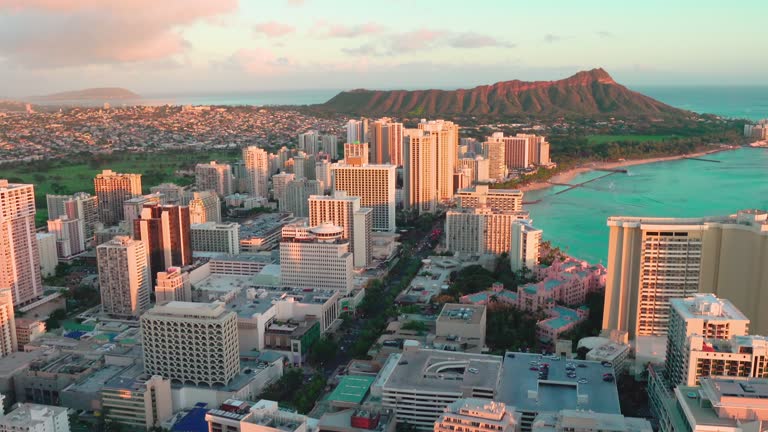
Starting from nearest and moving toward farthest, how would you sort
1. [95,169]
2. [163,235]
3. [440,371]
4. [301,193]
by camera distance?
1. [440,371]
2. [163,235]
3. [301,193]
4. [95,169]

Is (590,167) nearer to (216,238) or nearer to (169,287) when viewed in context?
(216,238)

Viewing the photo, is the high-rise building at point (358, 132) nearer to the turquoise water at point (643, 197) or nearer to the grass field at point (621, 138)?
the turquoise water at point (643, 197)

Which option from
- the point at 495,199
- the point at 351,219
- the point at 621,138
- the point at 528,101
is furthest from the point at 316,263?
the point at 528,101

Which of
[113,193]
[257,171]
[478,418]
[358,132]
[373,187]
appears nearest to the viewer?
[478,418]

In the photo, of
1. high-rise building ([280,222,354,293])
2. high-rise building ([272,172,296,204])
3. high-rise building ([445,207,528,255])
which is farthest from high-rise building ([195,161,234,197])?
high-rise building ([280,222,354,293])

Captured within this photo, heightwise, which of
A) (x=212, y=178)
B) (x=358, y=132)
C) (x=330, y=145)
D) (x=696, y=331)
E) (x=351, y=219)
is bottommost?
(x=212, y=178)

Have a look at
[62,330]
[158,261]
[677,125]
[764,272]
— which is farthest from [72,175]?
[677,125]
